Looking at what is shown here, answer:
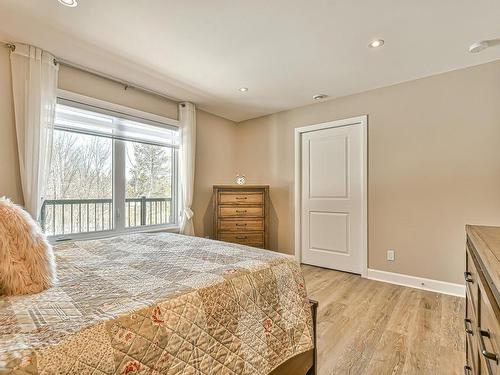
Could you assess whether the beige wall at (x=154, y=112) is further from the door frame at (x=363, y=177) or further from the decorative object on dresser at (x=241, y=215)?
the door frame at (x=363, y=177)

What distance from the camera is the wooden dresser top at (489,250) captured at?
0.62 metres

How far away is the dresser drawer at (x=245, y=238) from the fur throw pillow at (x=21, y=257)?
268cm

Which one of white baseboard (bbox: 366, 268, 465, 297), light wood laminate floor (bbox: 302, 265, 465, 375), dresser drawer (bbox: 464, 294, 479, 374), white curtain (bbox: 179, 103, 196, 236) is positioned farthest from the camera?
white curtain (bbox: 179, 103, 196, 236)

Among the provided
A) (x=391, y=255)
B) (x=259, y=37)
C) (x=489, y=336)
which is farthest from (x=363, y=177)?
(x=489, y=336)

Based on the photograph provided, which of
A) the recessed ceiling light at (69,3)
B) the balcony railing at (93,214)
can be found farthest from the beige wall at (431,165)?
the recessed ceiling light at (69,3)

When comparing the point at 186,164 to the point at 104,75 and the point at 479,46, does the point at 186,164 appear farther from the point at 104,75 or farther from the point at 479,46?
the point at 479,46

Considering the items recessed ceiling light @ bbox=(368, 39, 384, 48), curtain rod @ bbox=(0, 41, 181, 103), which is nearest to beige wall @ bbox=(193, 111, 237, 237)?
curtain rod @ bbox=(0, 41, 181, 103)

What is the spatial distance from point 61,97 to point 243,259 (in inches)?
96.2

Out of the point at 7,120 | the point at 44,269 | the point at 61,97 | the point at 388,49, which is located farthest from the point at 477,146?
the point at 7,120

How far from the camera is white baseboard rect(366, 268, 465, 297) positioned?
2.64 metres

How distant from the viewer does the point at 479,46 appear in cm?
220

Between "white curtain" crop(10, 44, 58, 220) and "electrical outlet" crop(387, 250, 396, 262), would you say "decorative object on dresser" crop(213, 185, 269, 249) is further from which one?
"white curtain" crop(10, 44, 58, 220)

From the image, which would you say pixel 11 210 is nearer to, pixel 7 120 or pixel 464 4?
pixel 7 120

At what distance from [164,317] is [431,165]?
10.1 feet
